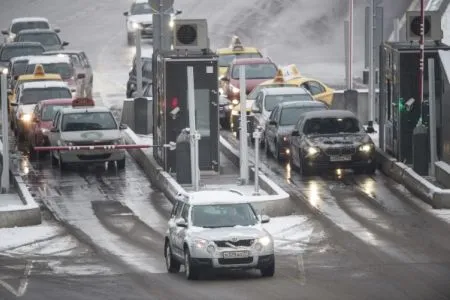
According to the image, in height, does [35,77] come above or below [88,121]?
above

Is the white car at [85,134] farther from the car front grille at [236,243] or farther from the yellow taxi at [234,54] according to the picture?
the yellow taxi at [234,54]

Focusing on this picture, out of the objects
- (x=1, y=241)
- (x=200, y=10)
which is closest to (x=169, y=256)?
(x=1, y=241)

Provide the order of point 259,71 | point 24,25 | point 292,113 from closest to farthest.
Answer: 1. point 292,113
2. point 259,71
3. point 24,25

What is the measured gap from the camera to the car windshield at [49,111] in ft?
159

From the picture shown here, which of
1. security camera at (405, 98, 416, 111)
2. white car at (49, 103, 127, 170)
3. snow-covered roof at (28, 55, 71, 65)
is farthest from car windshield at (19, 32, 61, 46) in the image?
security camera at (405, 98, 416, 111)

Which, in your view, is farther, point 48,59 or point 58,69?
point 48,59

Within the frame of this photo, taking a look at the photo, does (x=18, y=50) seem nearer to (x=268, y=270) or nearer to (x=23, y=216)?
(x=23, y=216)

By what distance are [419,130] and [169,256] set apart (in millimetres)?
11493

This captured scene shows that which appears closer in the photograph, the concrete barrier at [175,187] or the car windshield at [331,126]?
the concrete barrier at [175,187]

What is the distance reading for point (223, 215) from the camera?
3122 cm

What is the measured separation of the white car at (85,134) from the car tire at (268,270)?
545 inches

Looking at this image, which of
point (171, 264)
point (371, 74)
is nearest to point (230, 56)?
point (371, 74)

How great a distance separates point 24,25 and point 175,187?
33378mm

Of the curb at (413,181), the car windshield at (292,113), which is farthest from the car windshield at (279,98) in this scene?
the curb at (413,181)
